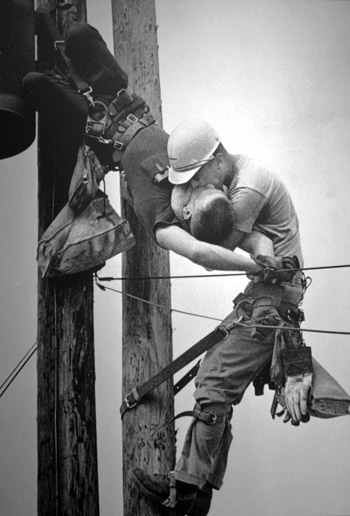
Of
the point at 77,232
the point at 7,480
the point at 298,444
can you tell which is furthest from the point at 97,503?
the point at 77,232

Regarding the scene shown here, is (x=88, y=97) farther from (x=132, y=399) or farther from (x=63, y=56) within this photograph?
(x=132, y=399)

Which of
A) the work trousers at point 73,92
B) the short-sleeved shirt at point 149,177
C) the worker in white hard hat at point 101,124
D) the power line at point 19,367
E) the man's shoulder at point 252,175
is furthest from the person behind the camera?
the power line at point 19,367

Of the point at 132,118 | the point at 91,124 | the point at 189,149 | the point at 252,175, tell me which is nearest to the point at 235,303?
the point at 252,175

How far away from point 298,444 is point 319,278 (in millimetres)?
1102

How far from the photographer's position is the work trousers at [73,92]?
5.72 m

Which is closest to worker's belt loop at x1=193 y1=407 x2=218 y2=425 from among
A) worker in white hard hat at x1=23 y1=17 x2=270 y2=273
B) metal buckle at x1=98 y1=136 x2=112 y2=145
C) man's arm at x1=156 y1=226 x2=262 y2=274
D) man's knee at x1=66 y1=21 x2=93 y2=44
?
man's arm at x1=156 y1=226 x2=262 y2=274

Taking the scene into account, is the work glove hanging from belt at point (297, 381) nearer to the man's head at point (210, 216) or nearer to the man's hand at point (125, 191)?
the man's head at point (210, 216)

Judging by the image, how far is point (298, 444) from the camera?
18.5 feet

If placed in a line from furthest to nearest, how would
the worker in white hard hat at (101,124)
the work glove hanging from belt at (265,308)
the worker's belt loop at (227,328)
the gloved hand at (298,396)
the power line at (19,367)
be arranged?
1. the power line at (19,367)
2. the worker in white hard hat at (101,124)
3. the worker's belt loop at (227,328)
4. the work glove hanging from belt at (265,308)
5. the gloved hand at (298,396)

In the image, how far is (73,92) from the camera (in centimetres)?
575

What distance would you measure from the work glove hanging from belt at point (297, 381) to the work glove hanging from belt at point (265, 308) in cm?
20

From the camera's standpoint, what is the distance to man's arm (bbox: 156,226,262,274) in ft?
17.3

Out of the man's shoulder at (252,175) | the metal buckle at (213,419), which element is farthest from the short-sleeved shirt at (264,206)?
the metal buckle at (213,419)

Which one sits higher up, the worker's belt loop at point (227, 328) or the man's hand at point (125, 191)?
the man's hand at point (125, 191)
